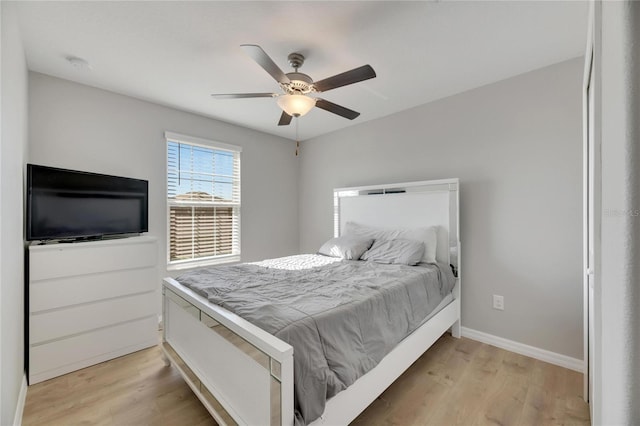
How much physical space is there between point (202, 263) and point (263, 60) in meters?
2.73

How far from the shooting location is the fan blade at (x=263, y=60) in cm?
154

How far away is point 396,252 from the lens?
9.28 feet

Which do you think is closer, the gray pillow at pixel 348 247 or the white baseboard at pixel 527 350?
the white baseboard at pixel 527 350

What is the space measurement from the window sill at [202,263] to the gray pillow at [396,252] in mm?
1882

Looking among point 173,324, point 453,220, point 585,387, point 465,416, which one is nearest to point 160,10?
point 173,324

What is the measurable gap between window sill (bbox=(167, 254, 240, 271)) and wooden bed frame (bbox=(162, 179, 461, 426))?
1.07m

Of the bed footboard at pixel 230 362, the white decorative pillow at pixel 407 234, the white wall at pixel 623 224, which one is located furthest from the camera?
the white decorative pillow at pixel 407 234

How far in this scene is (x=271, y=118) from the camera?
11.9 feet

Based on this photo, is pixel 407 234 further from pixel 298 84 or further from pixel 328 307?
pixel 298 84

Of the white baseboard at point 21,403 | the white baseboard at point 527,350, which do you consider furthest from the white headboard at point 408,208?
the white baseboard at point 21,403

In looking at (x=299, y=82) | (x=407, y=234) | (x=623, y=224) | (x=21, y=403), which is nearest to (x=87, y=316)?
(x=21, y=403)

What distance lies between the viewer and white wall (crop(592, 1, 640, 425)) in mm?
383

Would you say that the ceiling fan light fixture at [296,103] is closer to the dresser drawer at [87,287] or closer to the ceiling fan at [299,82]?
the ceiling fan at [299,82]

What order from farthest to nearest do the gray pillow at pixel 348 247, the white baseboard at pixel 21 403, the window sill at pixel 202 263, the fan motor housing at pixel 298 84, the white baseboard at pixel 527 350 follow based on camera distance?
Result: the window sill at pixel 202 263, the gray pillow at pixel 348 247, the white baseboard at pixel 527 350, the fan motor housing at pixel 298 84, the white baseboard at pixel 21 403
